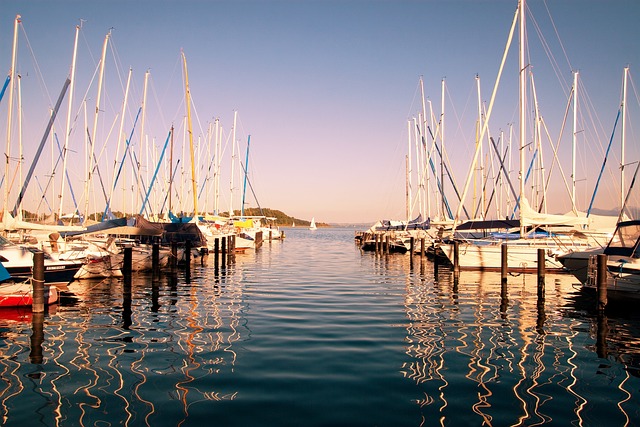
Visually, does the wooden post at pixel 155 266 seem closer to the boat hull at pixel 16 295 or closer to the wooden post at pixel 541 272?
the boat hull at pixel 16 295

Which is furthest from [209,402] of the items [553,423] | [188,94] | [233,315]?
[188,94]

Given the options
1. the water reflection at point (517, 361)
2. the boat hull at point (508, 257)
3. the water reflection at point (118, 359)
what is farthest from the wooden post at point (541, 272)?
the water reflection at point (118, 359)

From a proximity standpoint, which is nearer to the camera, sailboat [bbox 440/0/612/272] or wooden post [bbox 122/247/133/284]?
wooden post [bbox 122/247/133/284]

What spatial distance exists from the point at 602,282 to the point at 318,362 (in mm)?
10583

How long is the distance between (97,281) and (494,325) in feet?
62.6

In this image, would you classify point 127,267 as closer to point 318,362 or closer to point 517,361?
point 318,362

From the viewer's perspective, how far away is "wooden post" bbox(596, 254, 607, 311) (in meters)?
15.6

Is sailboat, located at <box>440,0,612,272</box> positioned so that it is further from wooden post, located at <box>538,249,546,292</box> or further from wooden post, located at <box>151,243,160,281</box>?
wooden post, located at <box>151,243,160,281</box>

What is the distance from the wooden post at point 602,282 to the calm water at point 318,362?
0.71m

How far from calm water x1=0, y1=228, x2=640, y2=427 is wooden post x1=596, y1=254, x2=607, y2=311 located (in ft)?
2.35

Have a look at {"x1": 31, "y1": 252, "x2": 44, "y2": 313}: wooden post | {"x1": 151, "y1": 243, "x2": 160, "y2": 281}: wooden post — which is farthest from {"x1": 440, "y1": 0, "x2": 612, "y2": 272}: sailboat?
{"x1": 31, "y1": 252, "x2": 44, "y2": 313}: wooden post

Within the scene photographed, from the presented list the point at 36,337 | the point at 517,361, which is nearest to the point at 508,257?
the point at 517,361

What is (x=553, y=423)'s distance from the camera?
275 inches

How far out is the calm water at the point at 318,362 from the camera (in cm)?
730
